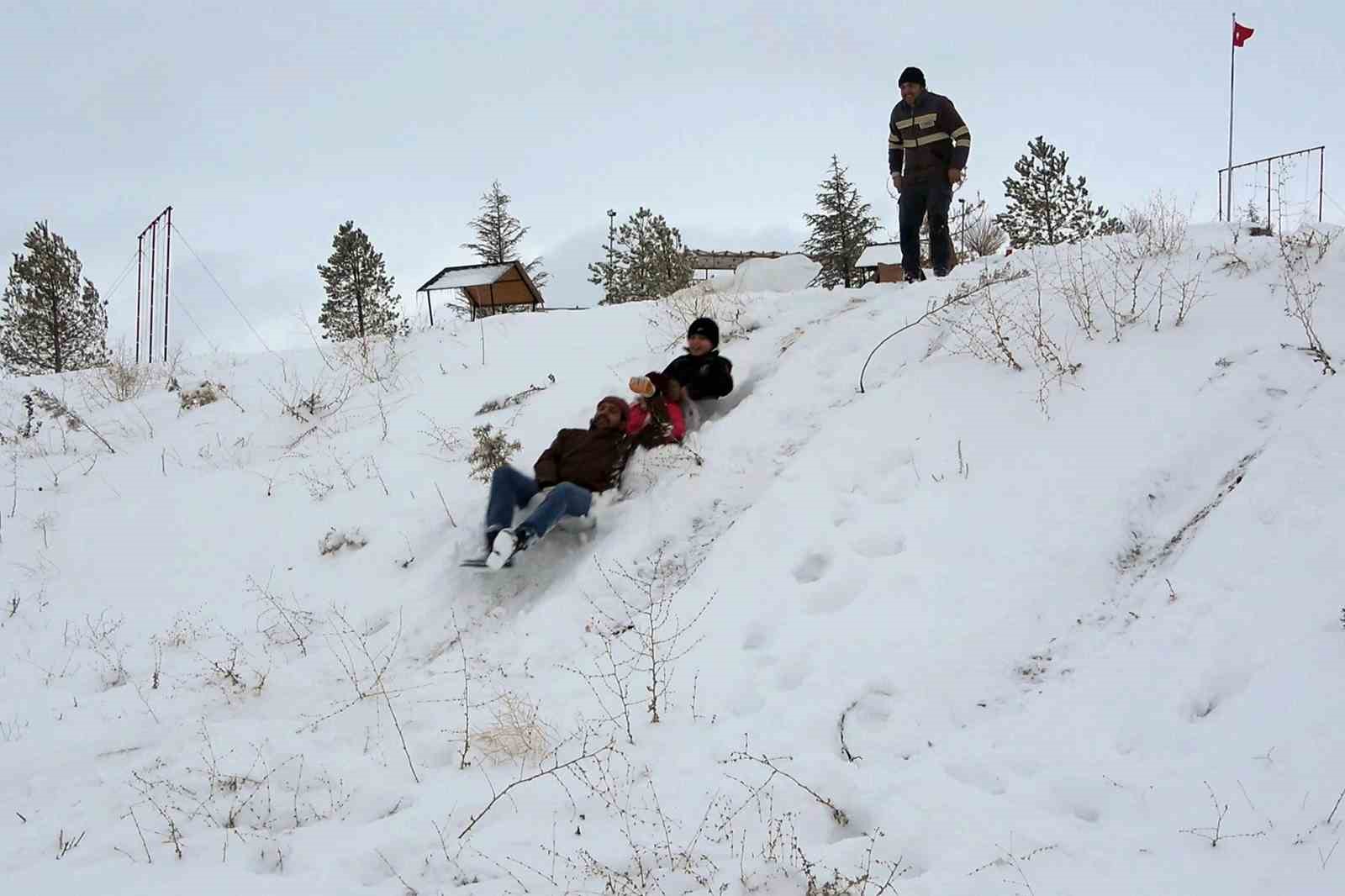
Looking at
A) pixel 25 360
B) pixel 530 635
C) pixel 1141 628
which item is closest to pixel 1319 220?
pixel 1141 628

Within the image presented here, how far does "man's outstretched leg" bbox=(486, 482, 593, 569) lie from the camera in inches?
198

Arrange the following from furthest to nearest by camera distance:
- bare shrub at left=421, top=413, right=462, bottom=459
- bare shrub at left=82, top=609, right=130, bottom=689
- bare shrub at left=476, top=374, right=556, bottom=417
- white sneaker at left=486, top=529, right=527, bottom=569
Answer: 1. bare shrub at left=476, top=374, right=556, bottom=417
2. bare shrub at left=421, top=413, right=462, bottom=459
3. white sneaker at left=486, top=529, right=527, bottom=569
4. bare shrub at left=82, top=609, right=130, bottom=689

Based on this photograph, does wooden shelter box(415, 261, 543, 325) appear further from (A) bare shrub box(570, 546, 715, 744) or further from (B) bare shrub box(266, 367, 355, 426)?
(A) bare shrub box(570, 546, 715, 744)

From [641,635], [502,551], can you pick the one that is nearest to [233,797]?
[641,635]

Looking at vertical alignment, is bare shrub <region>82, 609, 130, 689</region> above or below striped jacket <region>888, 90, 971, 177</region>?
below

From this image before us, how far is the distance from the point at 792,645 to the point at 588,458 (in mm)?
2428

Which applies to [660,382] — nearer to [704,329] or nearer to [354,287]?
[704,329]

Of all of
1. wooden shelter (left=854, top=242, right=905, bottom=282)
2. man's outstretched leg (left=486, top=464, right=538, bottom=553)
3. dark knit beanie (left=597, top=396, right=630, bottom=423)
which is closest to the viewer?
man's outstretched leg (left=486, top=464, right=538, bottom=553)

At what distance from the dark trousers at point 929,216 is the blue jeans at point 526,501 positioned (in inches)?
177

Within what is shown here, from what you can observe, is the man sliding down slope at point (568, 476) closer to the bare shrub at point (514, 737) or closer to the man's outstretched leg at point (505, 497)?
the man's outstretched leg at point (505, 497)

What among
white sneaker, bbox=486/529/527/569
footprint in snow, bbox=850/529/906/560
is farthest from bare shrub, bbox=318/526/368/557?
footprint in snow, bbox=850/529/906/560

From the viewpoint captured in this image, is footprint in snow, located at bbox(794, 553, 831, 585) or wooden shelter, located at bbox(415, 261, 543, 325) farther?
wooden shelter, located at bbox(415, 261, 543, 325)

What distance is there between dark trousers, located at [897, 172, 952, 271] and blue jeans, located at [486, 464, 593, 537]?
14.7ft

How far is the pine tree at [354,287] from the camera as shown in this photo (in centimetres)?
2927
